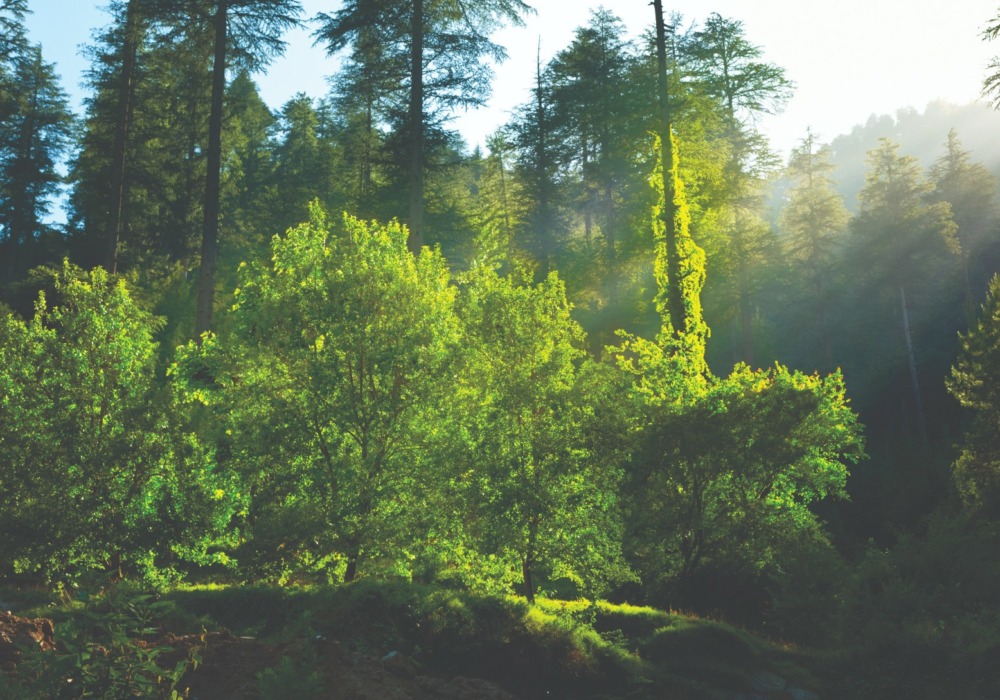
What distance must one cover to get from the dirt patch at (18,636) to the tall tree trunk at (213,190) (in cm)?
1132

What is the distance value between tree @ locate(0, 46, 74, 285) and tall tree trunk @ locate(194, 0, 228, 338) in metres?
23.2

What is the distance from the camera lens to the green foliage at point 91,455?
1347 centimetres

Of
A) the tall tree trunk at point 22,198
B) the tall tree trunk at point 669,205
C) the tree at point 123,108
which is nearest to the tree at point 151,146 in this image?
the tree at point 123,108

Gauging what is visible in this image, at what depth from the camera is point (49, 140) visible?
153ft

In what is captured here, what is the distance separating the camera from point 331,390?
14.5 m

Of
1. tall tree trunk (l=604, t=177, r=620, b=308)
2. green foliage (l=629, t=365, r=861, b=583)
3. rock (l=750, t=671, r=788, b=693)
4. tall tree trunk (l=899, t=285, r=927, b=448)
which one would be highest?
tall tree trunk (l=604, t=177, r=620, b=308)

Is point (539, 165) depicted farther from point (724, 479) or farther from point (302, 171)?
point (724, 479)

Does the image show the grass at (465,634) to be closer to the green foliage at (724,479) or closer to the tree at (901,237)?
the green foliage at (724,479)

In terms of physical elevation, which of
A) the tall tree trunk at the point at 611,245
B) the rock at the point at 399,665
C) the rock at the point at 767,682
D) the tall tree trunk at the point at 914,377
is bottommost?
the rock at the point at 767,682

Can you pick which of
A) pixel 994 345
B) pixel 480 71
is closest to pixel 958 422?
pixel 994 345

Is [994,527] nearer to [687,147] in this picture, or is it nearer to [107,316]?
[107,316]

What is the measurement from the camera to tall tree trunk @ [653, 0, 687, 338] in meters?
23.2

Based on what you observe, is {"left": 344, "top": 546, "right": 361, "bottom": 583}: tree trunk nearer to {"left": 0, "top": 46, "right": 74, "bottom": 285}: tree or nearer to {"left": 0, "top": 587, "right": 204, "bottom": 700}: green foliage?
{"left": 0, "top": 587, "right": 204, "bottom": 700}: green foliage

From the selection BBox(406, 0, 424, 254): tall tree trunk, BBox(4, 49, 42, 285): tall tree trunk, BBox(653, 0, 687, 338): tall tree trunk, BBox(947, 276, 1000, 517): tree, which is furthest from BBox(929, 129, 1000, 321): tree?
BBox(4, 49, 42, 285): tall tree trunk
